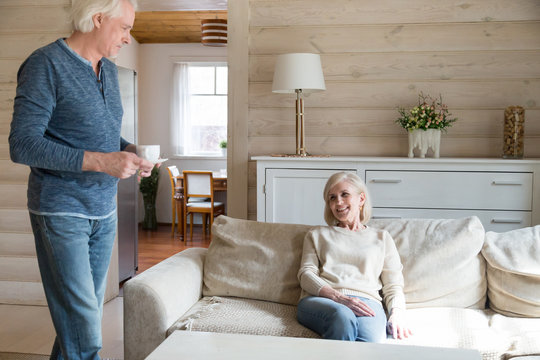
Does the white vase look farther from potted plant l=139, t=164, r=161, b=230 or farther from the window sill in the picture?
potted plant l=139, t=164, r=161, b=230

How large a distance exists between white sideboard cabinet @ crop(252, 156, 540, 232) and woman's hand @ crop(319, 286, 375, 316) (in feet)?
4.06

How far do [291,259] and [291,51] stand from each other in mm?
1729

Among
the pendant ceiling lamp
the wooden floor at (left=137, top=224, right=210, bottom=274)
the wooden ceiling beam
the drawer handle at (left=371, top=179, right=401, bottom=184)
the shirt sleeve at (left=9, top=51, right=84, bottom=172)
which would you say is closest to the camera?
the shirt sleeve at (left=9, top=51, right=84, bottom=172)

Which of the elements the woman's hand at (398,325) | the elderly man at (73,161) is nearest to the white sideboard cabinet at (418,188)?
the woman's hand at (398,325)

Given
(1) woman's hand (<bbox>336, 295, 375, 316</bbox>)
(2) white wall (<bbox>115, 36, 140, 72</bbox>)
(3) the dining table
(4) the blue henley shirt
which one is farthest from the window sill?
(4) the blue henley shirt

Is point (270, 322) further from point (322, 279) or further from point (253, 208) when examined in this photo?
point (253, 208)

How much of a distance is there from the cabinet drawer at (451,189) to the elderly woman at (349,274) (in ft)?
3.00

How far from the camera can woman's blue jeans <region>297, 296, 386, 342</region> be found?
203 centimetres

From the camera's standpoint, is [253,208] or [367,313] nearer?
[367,313]

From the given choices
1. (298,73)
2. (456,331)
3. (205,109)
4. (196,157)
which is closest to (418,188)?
(298,73)

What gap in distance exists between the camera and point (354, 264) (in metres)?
2.32

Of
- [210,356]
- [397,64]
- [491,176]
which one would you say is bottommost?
[210,356]

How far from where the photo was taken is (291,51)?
3793 mm

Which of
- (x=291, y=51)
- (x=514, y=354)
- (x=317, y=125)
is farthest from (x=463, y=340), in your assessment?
(x=291, y=51)
